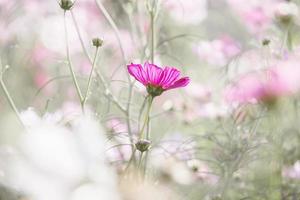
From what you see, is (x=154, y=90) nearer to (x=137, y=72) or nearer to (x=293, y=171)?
(x=137, y=72)

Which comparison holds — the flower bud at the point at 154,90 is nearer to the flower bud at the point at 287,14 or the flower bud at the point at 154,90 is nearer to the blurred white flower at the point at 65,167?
the blurred white flower at the point at 65,167

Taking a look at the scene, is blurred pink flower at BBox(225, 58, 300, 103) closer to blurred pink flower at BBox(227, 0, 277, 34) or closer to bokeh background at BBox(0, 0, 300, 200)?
bokeh background at BBox(0, 0, 300, 200)

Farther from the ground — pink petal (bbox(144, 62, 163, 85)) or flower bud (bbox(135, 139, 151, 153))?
pink petal (bbox(144, 62, 163, 85))

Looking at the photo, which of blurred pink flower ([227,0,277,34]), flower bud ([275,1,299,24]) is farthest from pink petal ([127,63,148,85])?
blurred pink flower ([227,0,277,34])

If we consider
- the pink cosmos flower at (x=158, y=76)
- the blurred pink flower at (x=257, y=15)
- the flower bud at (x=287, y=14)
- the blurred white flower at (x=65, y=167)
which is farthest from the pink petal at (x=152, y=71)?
the blurred pink flower at (x=257, y=15)

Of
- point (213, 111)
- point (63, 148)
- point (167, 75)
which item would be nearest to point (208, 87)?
point (213, 111)

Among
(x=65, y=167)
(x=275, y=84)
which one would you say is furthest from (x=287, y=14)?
(x=65, y=167)

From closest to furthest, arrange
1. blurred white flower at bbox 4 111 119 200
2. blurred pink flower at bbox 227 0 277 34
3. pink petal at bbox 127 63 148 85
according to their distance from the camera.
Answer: blurred white flower at bbox 4 111 119 200
pink petal at bbox 127 63 148 85
blurred pink flower at bbox 227 0 277 34
